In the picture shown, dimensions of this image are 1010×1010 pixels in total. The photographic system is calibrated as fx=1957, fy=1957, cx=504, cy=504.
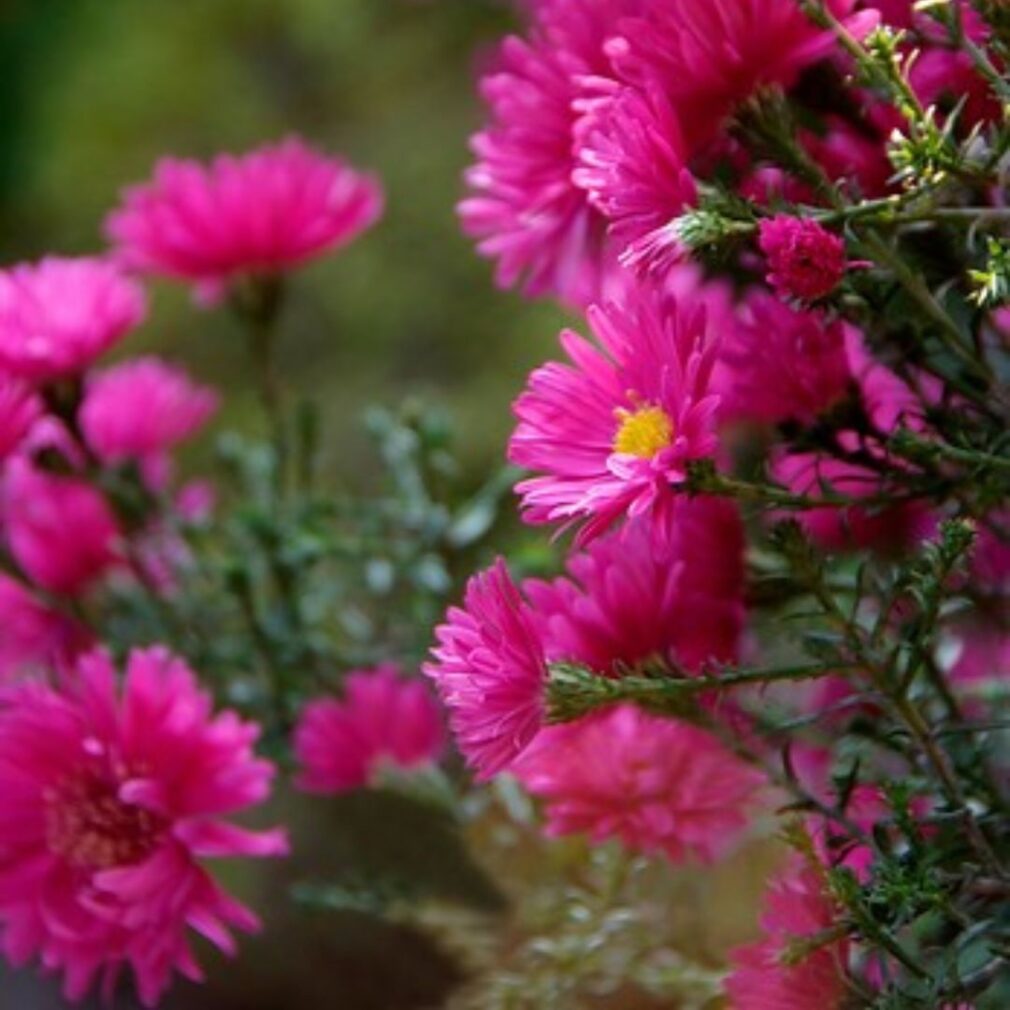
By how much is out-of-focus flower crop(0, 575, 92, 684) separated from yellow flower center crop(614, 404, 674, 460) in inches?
17.4

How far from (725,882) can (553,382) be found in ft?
1.14

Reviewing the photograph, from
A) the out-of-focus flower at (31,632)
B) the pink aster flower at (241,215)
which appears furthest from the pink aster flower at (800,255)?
the out-of-focus flower at (31,632)

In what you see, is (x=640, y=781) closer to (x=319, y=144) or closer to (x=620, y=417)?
(x=620, y=417)

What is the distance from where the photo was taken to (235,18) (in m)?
2.26

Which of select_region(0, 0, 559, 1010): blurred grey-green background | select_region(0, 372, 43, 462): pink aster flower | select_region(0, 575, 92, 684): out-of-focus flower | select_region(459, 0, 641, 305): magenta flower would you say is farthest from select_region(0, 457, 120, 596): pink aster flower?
select_region(0, 0, 559, 1010): blurred grey-green background

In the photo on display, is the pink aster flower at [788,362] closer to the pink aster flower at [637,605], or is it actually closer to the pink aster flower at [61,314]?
the pink aster flower at [637,605]

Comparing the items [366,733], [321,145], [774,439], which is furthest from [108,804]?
[321,145]

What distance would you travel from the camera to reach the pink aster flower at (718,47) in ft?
1.73

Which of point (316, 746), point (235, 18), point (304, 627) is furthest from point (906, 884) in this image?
point (235, 18)

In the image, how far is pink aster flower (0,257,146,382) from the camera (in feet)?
2.47

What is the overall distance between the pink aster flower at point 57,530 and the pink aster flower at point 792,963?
0.42 m

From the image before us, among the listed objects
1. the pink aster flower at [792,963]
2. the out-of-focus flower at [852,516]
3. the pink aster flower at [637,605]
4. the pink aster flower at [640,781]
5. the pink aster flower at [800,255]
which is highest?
the out-of-focus flower at [852,516]

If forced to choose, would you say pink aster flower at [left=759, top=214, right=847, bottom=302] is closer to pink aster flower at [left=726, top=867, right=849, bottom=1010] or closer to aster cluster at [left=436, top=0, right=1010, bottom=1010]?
aster cluster at [left=436, top=0, right=1010, bottom=1010]

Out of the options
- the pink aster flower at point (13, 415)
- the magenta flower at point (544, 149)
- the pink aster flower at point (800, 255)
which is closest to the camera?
the pink aster flower at point (800, 255)
